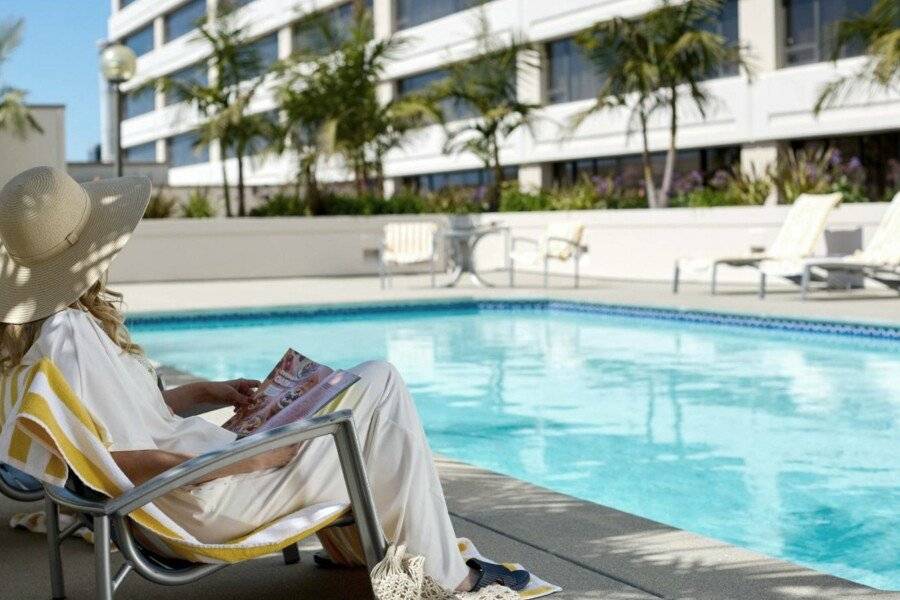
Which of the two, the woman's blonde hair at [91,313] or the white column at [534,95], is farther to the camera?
the white column at [534,95]

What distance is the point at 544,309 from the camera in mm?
13633

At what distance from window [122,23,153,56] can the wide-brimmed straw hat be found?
4832 cm

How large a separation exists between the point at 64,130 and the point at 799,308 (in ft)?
50.1

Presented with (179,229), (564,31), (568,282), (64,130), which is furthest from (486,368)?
(564,31)

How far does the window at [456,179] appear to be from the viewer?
28.2 m

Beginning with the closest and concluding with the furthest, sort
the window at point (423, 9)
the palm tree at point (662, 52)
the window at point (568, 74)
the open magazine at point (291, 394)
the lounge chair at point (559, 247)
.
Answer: the open magazine at point (291, 394)
the lounge chair at point (559, 247)
the palm tree at point (662, 52)
the window at point (568, 74)
the window at point (423, 9)

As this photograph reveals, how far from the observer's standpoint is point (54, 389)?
2439 mm

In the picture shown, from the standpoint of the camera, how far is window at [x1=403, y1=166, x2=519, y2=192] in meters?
28.2

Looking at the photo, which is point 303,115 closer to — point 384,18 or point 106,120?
point 384,18

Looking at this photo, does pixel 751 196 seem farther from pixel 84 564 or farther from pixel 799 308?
pixel 84 564

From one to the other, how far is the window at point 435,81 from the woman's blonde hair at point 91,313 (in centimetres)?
2534

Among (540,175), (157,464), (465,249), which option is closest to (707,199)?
(465,249)

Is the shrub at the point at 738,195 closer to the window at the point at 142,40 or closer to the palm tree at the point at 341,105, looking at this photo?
the palm tree at the point at 341,105

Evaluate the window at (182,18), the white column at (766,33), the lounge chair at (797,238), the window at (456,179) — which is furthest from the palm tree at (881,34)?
the window at (182,18)
